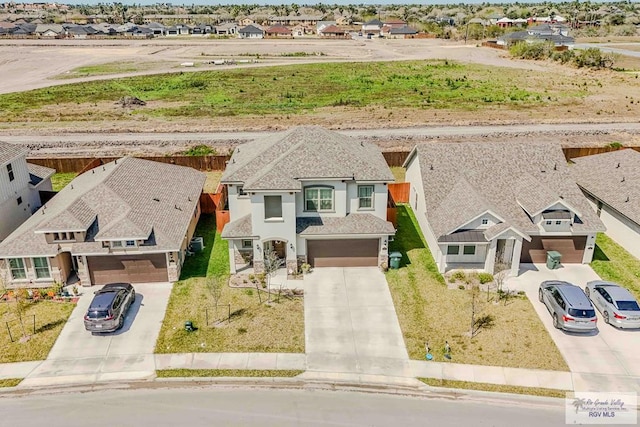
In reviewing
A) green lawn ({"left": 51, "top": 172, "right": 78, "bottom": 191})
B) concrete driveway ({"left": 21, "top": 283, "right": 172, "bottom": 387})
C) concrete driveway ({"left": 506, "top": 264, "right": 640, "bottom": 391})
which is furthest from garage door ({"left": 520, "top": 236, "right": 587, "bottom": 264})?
green lawn ({"left": 51, "top": 172, "right": 78, "bottom": 191})

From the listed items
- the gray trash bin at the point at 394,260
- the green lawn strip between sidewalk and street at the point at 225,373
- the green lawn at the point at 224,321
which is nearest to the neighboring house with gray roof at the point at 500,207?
the gray trash bin at the point at 394,260

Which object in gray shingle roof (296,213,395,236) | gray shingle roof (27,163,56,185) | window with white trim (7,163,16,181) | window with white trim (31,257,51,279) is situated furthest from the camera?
gray shingle roof (27,163,56,185)

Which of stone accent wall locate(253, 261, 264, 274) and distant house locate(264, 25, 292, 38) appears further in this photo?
distant house locate(264, 25, 292, 38)

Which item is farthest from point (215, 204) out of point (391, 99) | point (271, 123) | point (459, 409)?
point (391, 99)

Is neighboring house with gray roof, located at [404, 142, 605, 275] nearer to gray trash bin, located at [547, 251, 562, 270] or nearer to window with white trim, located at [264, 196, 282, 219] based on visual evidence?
gray trash bin, located at [547, 251, 562, 270]

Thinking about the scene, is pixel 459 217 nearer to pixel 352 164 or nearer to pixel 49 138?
pixel 352 164

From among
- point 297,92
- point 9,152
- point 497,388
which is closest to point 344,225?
point 497,388
